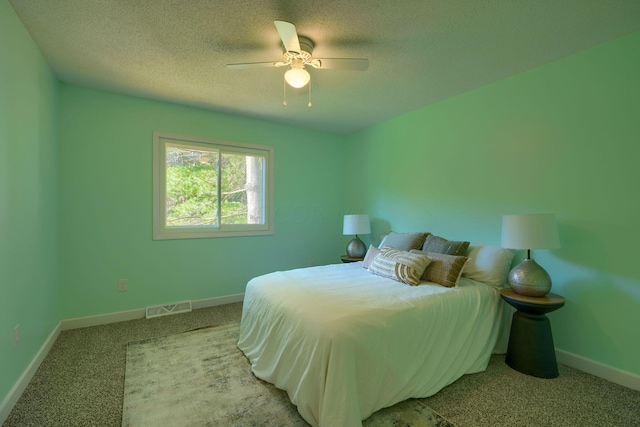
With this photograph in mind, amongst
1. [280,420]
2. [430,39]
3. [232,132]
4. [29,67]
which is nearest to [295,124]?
[232,132]

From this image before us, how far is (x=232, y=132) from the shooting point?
3721mm

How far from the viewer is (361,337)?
1579 mm

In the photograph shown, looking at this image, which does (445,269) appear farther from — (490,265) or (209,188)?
(209,188)

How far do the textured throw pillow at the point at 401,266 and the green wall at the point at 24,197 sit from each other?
265 cm

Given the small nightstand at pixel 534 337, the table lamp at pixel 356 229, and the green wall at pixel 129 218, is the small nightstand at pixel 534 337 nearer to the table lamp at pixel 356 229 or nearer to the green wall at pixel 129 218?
the table lamp at pixel 356 229

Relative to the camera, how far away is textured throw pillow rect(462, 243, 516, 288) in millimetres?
2443

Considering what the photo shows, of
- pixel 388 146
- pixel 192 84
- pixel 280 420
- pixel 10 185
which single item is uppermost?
pixel 192 84

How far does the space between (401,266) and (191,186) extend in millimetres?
2673

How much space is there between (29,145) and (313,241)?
3222 millimetres

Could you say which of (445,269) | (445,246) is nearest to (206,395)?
(445,269)

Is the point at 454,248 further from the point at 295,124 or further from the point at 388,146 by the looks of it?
the point at 295,124

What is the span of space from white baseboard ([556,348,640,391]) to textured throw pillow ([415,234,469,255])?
1063 mm

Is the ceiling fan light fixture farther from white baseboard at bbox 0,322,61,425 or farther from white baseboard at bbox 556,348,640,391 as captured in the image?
white baseboard at bbox 556,348,640,391

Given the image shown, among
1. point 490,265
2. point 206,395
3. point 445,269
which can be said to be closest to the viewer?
point 206,395
